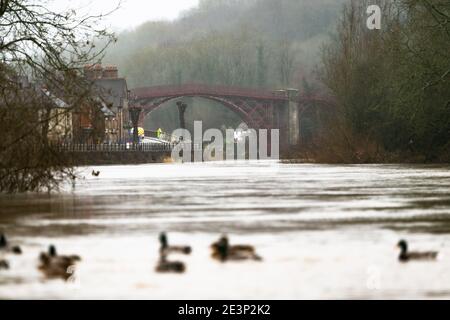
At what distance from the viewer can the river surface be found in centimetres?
878

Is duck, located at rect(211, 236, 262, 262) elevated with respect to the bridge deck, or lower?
lower

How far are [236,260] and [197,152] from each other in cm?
7614

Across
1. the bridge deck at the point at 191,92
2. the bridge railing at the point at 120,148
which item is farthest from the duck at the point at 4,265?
the bridge deck at the point at 191,92

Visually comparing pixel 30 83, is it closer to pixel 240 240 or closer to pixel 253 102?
pixel 240 240

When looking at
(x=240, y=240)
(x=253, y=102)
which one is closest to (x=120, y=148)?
(x=253, y=102)

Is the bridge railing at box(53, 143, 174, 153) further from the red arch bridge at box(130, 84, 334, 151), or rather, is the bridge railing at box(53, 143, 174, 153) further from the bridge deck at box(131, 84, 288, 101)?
the red arch bridge at box(130, 84, 334, 151)

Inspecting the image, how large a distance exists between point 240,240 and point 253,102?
109 m

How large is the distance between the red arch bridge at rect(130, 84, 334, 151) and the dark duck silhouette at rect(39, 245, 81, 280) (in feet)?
322

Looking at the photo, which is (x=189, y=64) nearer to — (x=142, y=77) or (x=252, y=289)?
(x=142, y=77)

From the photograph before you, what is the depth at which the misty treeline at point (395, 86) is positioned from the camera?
39344 millimetres

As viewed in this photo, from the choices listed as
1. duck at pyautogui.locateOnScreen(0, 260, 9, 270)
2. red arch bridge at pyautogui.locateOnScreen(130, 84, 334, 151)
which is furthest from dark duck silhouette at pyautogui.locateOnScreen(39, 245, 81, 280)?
red arch bridge at pyautogui.locateOnScreen(130, 84, 334, 151)

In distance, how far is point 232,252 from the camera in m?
10.9

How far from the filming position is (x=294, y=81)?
6649 inches
